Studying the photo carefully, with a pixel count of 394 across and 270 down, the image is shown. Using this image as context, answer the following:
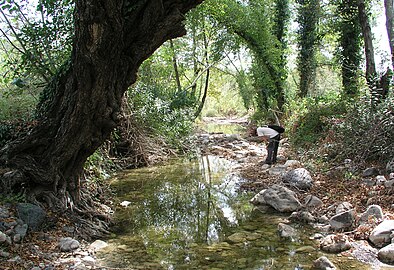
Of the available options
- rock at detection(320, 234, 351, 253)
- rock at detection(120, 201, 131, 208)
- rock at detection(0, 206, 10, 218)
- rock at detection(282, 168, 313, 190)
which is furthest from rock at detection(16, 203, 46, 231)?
rock at detection(282, 168, 313, 190)

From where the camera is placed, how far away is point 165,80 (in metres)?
17.7

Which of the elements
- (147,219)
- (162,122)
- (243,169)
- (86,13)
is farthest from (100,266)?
(162,122)

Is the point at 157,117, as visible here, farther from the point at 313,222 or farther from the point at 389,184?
the point at 389,184

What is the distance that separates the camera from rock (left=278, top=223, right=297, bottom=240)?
4945 mm

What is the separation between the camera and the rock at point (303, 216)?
217 inches

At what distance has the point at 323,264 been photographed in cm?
387

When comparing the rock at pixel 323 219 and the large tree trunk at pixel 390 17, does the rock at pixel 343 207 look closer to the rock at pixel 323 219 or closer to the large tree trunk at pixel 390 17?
the rock at pixel 323 219

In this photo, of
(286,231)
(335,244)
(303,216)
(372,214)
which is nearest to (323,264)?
(335,244)

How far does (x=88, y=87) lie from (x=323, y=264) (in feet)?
11.5

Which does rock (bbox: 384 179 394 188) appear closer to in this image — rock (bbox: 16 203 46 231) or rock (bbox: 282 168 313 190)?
rock (bbox: 282 168 313 190)

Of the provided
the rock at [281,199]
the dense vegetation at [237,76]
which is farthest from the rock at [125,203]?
the rock at [281,199]

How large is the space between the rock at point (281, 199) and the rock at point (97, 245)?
117 inches

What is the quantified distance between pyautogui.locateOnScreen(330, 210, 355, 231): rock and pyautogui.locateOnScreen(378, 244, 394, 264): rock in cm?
94

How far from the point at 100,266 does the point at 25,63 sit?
398 cm
